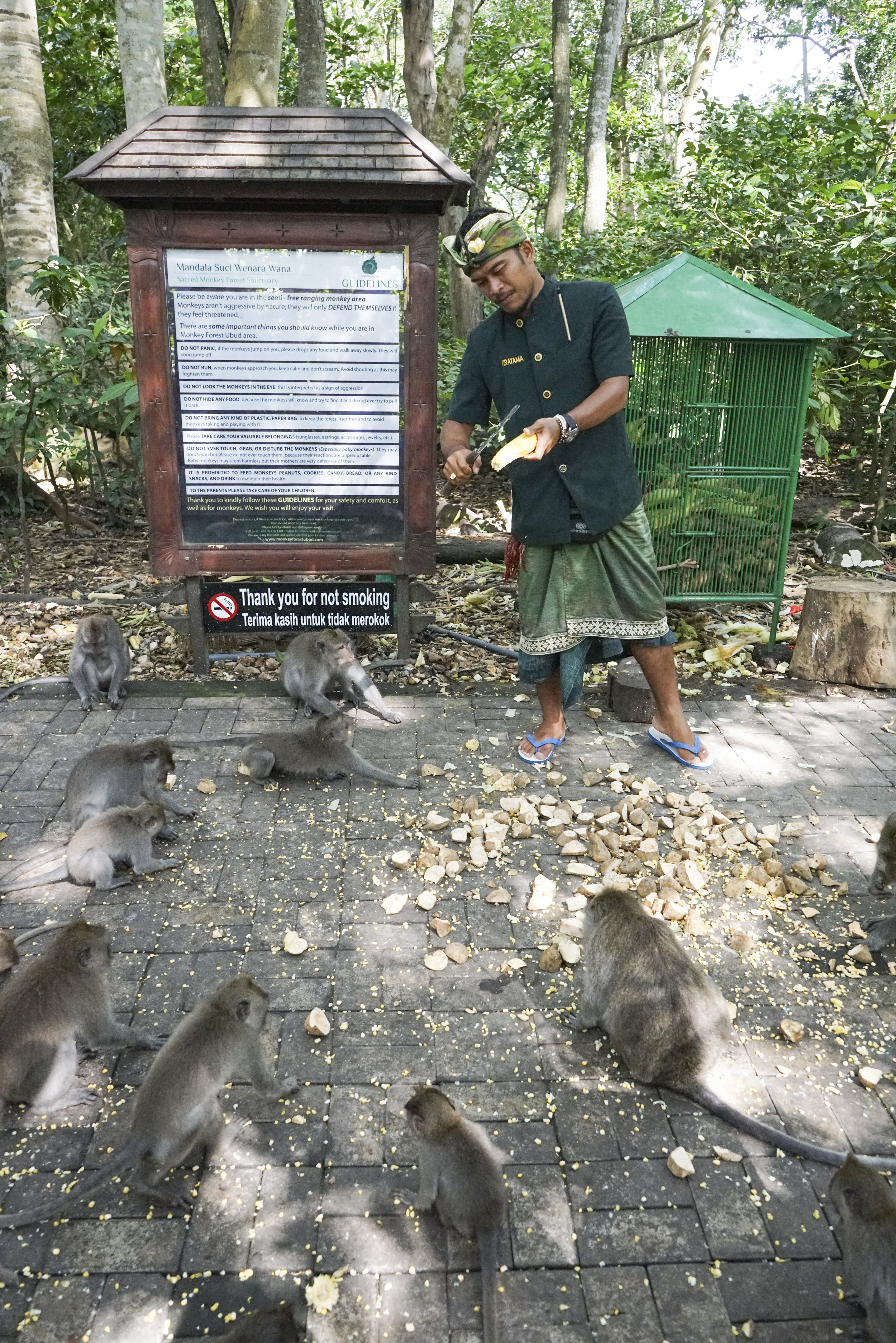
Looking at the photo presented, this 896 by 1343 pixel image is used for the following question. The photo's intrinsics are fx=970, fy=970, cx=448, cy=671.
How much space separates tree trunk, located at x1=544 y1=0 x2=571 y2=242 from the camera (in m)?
17.2

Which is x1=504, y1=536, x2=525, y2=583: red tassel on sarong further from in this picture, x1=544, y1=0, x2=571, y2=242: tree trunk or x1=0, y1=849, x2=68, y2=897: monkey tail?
x1=544, y1=0, x2=571, y2=242: tree trunk

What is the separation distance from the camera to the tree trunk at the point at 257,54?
8492mm

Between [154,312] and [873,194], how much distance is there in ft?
20.3

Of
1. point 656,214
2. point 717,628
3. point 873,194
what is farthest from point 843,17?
point 717,628

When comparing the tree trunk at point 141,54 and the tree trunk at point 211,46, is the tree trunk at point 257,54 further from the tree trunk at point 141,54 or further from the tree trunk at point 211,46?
the tree trunk at point 211,46

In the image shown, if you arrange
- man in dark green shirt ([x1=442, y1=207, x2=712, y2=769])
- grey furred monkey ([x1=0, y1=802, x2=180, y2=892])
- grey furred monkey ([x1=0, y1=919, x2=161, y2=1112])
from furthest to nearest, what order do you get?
man in dark green shirt ([x1=442, y1=207, x2=712, y2=769])
grey furred monkey ([x1=0, y1=802, x2=180, y2=892])
grey furred monkey ([x1=0, y1=919, x2=161, y2=1112])

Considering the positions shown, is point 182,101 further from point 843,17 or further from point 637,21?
point 637,21

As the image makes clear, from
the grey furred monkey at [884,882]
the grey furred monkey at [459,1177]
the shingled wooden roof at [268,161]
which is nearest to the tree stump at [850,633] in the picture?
the grey furred monkey at [884,882]

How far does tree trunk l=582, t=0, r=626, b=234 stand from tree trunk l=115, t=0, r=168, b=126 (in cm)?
990

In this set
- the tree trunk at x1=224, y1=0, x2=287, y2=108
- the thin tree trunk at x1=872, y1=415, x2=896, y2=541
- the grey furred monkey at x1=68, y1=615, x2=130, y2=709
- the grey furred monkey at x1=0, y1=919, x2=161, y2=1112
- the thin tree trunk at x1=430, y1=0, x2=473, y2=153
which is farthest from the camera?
the thin tree trunk at x1=430, y1=0, x2=473, y2=153

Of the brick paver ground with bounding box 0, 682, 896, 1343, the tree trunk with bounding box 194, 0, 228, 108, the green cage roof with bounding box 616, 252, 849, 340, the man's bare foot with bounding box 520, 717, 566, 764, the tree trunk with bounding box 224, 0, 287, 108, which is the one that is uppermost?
the tree trunk with bounding box 194, 0, 228, 108

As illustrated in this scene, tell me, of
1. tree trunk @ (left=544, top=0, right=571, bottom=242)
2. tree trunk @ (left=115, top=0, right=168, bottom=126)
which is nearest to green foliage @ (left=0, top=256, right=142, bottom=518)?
tree trunk @ (left=115, top=0, right=168, bottom=126)

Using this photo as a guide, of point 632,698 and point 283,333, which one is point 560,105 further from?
point 632,698

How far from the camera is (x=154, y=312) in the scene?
19.8ft
